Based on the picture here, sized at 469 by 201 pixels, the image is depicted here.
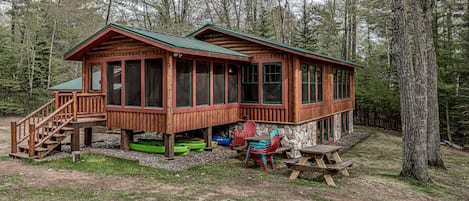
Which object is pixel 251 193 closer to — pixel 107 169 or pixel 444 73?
pixel 107 169

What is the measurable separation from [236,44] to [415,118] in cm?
602

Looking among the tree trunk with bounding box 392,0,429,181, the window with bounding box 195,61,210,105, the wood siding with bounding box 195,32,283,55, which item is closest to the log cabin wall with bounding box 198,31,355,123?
the wood siding with bounding box 195,32,283,55

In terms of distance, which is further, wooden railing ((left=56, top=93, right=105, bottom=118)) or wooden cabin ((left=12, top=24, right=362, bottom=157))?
wooden railing ((left=56, top=93, right=105, bottom=118))

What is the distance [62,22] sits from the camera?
75.4 feet

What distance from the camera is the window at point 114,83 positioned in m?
9.16

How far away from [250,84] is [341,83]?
622cm

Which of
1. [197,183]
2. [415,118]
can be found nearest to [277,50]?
[415,118]

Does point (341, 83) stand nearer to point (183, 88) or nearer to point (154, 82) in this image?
point (183, 88)

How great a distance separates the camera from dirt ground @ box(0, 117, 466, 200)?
544 centimetres

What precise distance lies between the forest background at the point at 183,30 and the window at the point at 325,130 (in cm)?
691

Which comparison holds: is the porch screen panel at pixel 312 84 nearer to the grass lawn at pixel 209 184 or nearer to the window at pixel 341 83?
the window at pixel 341 83

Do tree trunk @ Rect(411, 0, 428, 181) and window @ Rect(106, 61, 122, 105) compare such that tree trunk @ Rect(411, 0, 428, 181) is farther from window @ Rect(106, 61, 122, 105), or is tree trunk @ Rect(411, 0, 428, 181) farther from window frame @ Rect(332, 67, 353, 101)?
window @ Rect(106, 61, 122, 105)

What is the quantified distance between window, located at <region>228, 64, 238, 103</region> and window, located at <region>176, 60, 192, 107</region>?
1994 millimetres

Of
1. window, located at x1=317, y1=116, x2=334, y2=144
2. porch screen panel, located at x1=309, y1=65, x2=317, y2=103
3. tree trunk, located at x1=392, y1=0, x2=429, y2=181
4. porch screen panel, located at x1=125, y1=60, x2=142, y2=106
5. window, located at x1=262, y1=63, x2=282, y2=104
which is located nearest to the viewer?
tree trunk, located at x1=392, y1=0, x2=429, y2=181
